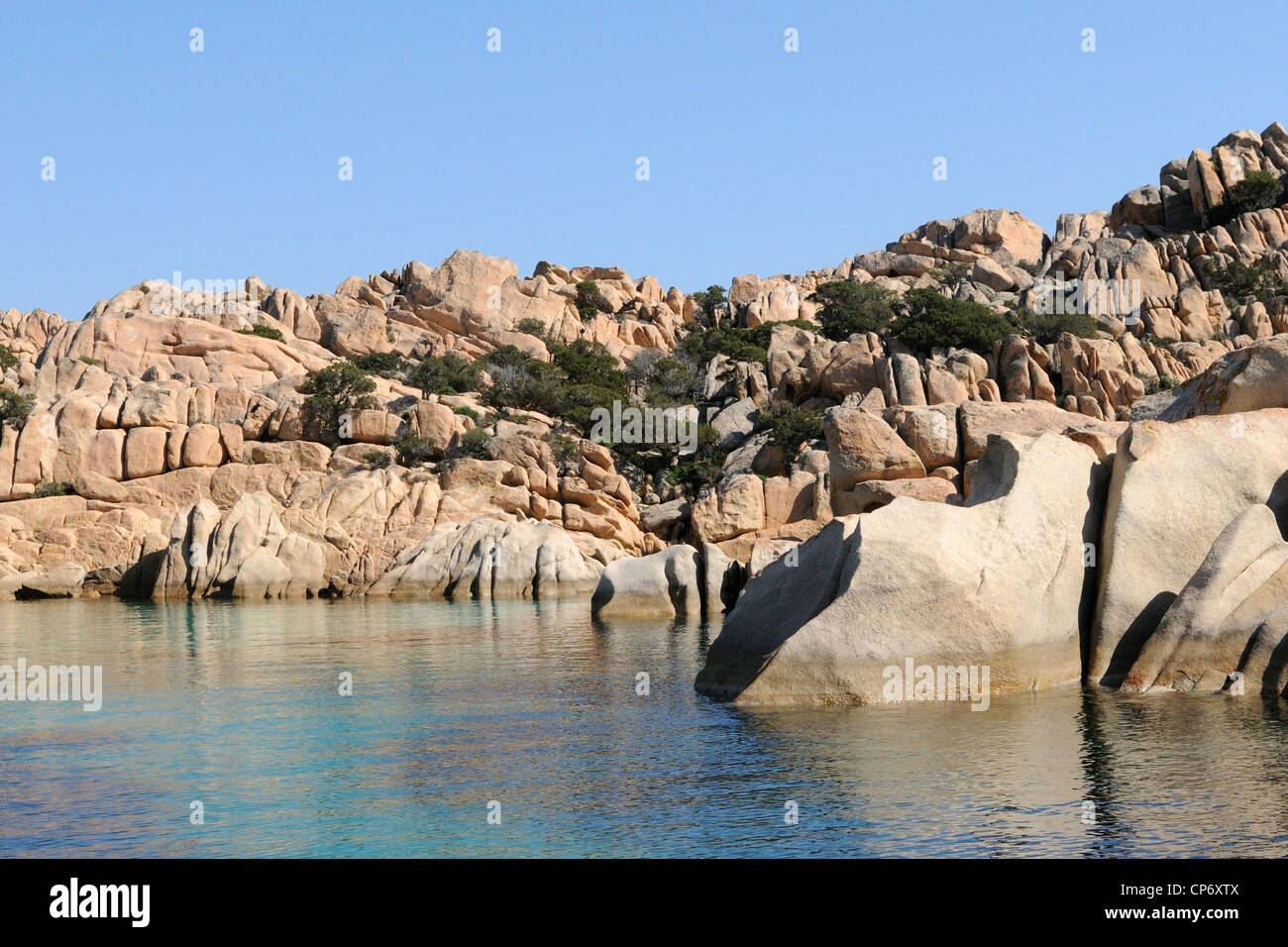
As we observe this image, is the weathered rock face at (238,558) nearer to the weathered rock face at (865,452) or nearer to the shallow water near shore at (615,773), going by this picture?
the weathered rock face at (865,452)

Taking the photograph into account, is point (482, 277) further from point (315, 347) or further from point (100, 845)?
point (100, 845)

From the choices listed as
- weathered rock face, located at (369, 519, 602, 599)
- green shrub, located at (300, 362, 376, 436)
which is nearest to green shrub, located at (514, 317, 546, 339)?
green shrub, located at (300, 362, 376, 436)

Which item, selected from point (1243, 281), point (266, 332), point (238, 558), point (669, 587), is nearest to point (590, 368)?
point (266, 332)

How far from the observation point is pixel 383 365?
3853 inches

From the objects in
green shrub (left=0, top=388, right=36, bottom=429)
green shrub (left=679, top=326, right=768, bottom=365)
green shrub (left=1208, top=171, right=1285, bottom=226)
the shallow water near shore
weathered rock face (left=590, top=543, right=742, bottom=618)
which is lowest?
the shallow water near shore

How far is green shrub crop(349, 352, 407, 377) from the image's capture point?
97938 mm

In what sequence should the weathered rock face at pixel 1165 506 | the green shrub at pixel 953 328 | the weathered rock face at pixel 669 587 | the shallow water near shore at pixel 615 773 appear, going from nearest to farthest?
the shallow water near shore at pixel 615 773 → the weathered rock face at pixel 1165 506 → the weathered rock face at pixel 669 587 → the green shrub at pixel 953 328

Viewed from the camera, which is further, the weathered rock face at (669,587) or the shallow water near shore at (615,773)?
the weathered rock face at (669,587)

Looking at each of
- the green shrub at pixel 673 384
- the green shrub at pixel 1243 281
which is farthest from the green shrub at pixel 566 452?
the green shrub at pixel 1243 281

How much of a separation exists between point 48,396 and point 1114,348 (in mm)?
65675

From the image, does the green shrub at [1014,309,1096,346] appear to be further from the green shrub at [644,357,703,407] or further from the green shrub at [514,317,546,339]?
the green shrub at [514,317,546,339]

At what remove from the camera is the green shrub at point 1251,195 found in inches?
4060

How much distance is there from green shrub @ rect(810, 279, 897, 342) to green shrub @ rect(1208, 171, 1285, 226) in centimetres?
2776

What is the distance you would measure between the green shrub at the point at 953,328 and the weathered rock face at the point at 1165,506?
60.1m
